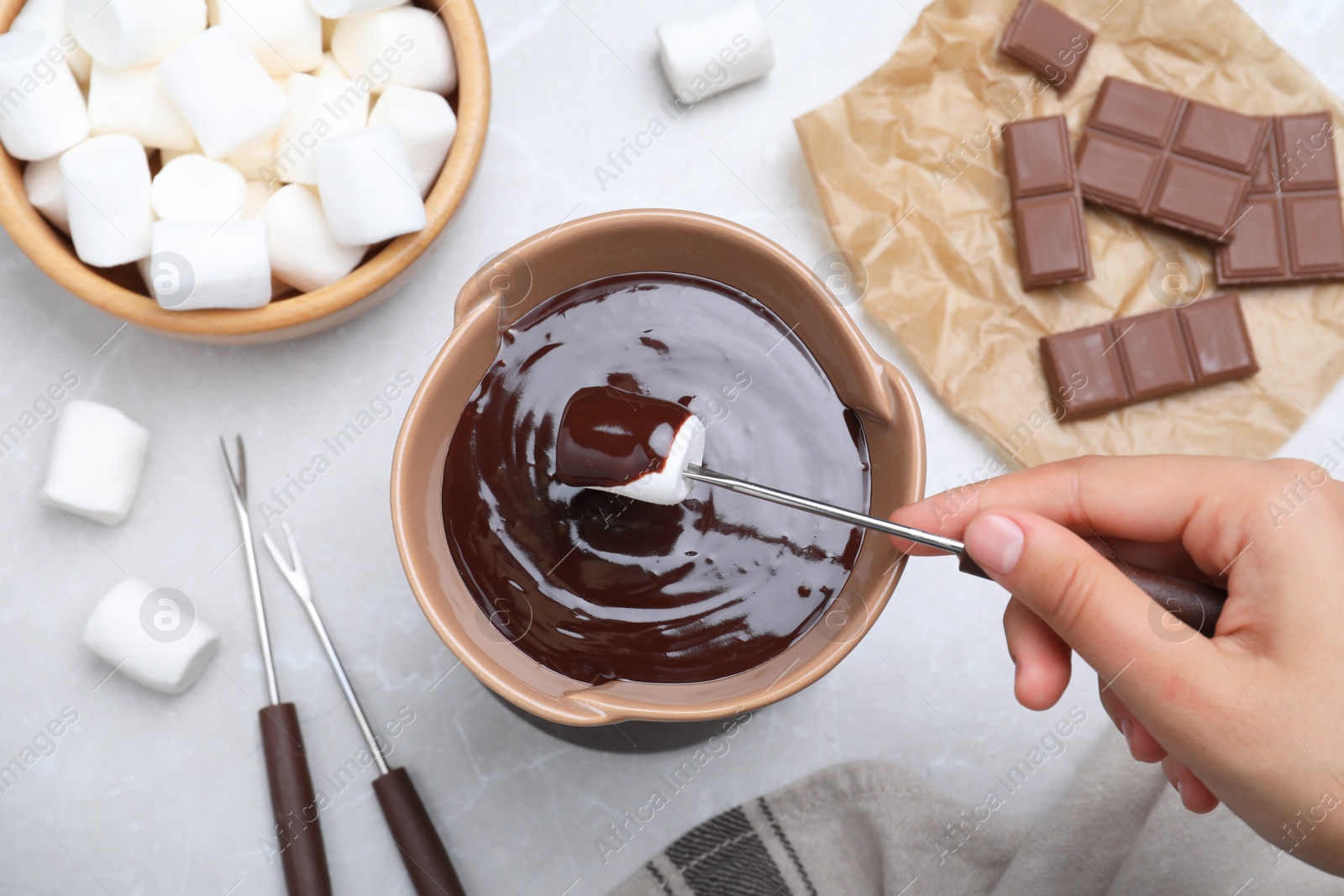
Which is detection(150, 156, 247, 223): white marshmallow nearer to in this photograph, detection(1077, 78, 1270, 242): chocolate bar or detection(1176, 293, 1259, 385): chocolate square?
detection(1077, 78, 1270, 242): chocolate bar

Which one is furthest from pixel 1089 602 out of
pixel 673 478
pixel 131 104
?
pixel 131 104

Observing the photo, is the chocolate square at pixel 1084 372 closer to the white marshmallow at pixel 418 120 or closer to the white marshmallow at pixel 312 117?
the white marshmallow at pixel 418 120

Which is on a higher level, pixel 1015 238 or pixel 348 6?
pixel 348 6

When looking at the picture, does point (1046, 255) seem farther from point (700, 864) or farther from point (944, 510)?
point (700, 864)

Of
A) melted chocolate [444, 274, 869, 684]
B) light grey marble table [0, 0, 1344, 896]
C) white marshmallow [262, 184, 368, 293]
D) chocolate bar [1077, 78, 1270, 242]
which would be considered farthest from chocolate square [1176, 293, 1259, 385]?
white marshmallow [262, 184, 368, 293]

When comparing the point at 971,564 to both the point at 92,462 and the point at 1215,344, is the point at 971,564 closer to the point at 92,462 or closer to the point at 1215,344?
the point at 1215,344

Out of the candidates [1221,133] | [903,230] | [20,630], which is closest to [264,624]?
[20,630]
